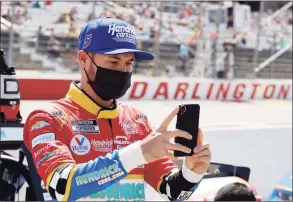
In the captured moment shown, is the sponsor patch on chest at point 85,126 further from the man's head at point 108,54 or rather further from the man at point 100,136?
the man's head at point 108,54

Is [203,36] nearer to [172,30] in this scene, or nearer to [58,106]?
[172,30]

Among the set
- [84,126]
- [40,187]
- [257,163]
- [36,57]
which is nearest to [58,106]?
[84,126]

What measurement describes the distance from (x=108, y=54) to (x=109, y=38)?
0.06 metres

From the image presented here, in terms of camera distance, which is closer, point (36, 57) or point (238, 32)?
point (36, 57)

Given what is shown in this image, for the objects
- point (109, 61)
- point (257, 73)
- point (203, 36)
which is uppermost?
point (109, 61)

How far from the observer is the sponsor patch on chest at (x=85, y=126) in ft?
6.37

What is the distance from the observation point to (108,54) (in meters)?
1.84

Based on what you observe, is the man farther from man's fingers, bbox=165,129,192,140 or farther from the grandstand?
the grandstand

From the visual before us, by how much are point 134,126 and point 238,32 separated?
12.7 m

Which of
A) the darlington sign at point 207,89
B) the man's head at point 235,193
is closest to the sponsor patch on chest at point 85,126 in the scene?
the man's head at point 235,193

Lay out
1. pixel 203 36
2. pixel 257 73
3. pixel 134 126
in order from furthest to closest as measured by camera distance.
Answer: pixel 257 73, pixel 203 36, pixel 134 126

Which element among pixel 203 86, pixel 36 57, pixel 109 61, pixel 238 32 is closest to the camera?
pixel 109 61

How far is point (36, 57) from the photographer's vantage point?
10398 mm

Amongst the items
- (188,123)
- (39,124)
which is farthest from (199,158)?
(39,124)
